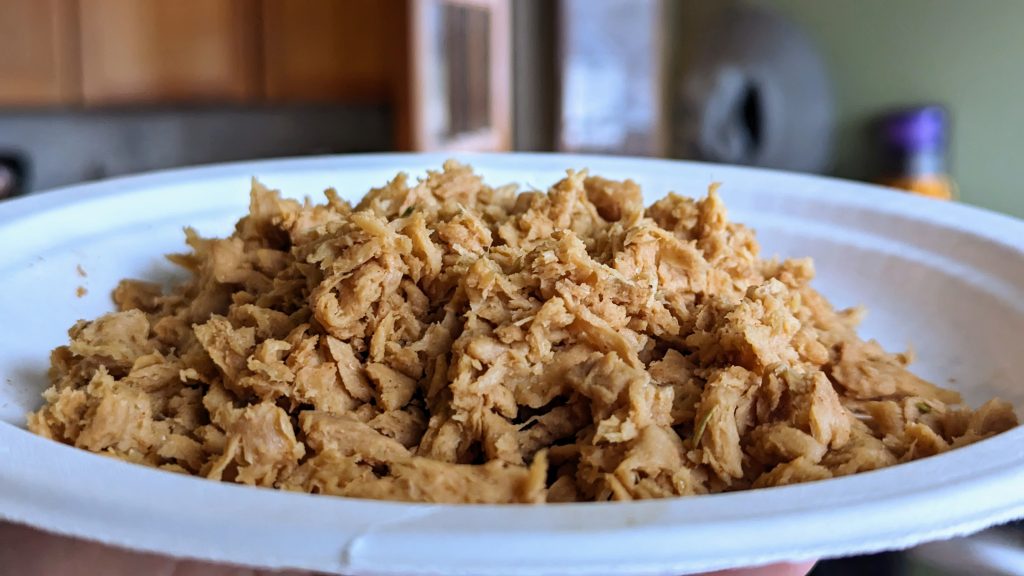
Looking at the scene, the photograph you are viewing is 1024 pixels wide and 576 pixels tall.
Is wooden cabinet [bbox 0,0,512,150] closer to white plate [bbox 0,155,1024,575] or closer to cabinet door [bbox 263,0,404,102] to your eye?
cabinet door [bbox 263,0,404,102]

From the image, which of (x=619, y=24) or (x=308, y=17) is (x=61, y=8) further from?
(x=619, y=24)

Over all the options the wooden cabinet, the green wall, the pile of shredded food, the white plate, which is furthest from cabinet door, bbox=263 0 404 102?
the pile of shredded food

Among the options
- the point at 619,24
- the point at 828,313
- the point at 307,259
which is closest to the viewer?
the point at 307,259

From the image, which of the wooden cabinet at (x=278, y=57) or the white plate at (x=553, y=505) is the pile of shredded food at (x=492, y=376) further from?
the wooden cabinet at (x=278, y=57)

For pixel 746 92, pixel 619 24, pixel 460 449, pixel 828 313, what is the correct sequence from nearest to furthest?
pixel 460 449
pixel 828 313
pixel 746 92
pixel 619 24

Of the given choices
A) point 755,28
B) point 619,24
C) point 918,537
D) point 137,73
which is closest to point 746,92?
point 755,28

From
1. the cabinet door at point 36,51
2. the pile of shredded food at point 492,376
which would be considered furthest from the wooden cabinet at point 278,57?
the pile of shredded food at point 492,376

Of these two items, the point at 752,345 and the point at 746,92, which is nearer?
the point at 752,345
